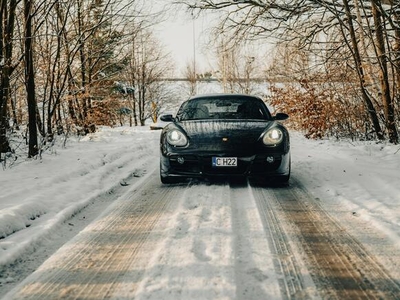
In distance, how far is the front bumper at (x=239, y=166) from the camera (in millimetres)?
4520

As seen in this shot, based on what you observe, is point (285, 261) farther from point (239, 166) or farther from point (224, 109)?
point (224, 109)

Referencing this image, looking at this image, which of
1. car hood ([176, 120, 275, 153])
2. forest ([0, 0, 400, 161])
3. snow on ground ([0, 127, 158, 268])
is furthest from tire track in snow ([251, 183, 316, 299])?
forest ([0, 0, 400, 161])

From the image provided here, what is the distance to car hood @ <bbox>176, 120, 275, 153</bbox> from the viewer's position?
14.9ft

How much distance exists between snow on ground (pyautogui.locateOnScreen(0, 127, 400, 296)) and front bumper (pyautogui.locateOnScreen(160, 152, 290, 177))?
1.79 ft

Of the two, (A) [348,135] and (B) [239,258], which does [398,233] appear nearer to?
(B) [239,258]

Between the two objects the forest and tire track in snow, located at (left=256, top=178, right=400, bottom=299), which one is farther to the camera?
the forest

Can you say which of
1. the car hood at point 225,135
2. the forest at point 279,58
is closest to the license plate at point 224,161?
the car hood at point 225,135

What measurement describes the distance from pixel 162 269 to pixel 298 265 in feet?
2.95

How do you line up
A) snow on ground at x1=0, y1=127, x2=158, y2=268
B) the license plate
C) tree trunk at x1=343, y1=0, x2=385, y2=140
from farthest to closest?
1. tree trunk at x1=343, y1=0, x2=385, y2=140
2. the license plate
3. snow on ground at x1=0, y1=127, x2=158, y2=268

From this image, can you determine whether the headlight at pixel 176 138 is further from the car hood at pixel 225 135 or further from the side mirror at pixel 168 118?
the side mirror at pixel 168 118

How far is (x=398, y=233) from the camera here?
9.34 feet

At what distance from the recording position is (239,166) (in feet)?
14.8

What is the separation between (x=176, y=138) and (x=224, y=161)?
0.74 m

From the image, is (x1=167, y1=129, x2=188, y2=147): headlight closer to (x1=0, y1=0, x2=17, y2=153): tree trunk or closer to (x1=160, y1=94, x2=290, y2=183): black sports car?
(x1=160, y1=94, x2=290, y2=183): black sports car
